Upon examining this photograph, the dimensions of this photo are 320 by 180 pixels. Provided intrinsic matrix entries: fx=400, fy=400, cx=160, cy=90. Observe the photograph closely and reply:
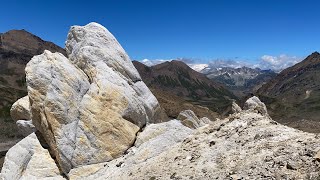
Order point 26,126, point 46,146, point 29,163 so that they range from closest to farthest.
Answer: point 29,163 → point 46,146 → point 26,126

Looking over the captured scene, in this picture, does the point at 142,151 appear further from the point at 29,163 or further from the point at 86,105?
the point at 29,163

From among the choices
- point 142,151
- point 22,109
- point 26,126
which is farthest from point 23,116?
point 142,151

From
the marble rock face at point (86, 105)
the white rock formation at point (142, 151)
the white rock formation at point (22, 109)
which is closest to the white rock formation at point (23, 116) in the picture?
the white rock formation at point (22, 109)

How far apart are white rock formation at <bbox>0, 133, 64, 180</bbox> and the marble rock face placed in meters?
1.01

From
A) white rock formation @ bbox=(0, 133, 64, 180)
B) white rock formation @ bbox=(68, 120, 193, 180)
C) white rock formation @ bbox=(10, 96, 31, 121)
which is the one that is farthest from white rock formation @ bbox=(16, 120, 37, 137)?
white rock formation @ bbox=(68, 120, 193, 180)

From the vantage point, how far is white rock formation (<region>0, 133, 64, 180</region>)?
111 feet

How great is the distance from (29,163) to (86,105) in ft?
23.2

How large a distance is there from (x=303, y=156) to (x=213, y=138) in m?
7.75

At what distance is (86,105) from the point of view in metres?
34.8

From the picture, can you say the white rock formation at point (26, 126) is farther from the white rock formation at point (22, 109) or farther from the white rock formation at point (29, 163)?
the white rock formation at point (29, 163)

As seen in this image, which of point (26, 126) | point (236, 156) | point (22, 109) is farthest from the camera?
point (22, 109)

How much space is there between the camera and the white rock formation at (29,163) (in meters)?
33.9

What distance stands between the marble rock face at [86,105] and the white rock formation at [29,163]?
3.33 feet

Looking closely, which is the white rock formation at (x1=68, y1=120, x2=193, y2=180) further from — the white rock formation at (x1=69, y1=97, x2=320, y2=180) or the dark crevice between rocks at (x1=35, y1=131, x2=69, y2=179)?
the dark crevice between rocks at (x1=35, y1=131, x2=69, y2=179)
